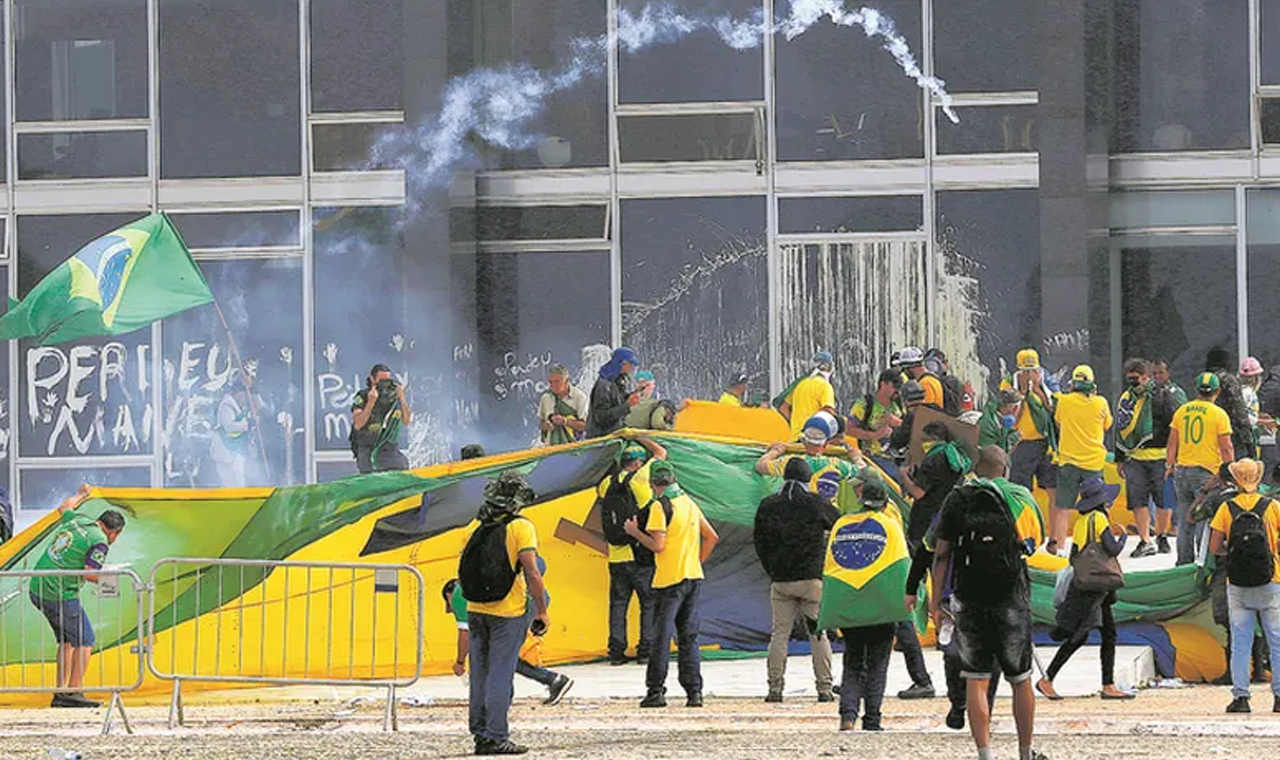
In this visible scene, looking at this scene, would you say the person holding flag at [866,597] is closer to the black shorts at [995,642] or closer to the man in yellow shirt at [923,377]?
the black shorts at [995,642]

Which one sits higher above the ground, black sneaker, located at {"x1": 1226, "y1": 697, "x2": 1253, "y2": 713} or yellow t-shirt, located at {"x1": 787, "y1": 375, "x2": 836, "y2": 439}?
yellow t-shirt, located at {"x1": 787, "y1": 375, "x2": 836, "y2": 439}

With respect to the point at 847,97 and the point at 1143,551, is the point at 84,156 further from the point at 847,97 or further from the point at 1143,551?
the point at 1143,551

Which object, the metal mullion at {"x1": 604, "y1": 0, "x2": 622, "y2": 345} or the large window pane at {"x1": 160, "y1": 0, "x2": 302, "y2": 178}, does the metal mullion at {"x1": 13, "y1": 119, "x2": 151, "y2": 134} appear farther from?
the metal mullion at {"x1": 604, "y1": 0, "x2": 622, "y2": 345}

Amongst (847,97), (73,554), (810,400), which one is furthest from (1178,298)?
(73,554)

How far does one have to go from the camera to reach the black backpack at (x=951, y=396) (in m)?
18.0

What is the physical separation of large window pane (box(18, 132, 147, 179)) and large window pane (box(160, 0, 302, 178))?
33 centimetres

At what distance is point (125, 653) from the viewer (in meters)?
16.2

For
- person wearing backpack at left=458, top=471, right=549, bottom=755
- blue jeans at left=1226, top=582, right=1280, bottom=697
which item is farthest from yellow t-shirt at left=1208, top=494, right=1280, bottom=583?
person wearing backpack at left=458, top=471, right=549, bottom=755

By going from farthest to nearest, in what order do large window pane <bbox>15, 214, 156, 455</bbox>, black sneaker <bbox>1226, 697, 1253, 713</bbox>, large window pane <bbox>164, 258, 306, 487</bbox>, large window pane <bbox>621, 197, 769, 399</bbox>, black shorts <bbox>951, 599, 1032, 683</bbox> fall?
large window pane <bbox>15, 214, 156, 455</bbox>
large window pane <bbox>164, 258, 306, 487</bbox>
large window pane <bbox>621, 197, 769, 399</bbox>
black sneaker <bbox>1226, 697, 1253, 713</bbox>
black shorts <bbox>951, 599, 1032, 683</bbox>

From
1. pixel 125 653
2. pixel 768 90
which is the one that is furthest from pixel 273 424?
pixel 125 653

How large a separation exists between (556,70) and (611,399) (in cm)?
808

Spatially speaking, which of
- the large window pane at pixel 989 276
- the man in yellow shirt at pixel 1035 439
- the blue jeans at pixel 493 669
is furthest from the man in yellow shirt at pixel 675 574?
the large window pane at pixel 989 276

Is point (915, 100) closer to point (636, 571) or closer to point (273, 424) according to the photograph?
point (273, 424)

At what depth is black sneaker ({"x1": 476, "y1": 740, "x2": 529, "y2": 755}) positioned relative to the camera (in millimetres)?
12492
